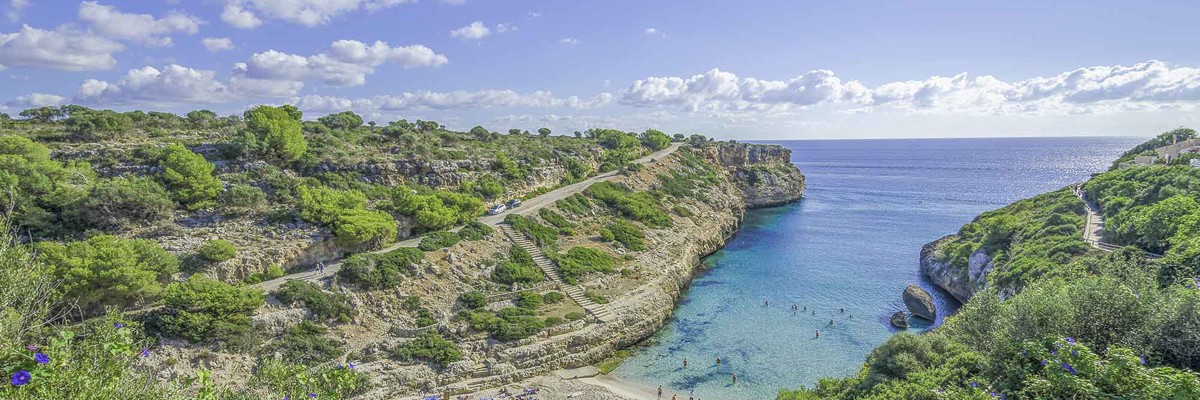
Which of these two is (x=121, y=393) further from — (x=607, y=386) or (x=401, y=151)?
(x=401, y=151)

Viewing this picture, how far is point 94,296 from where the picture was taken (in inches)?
968

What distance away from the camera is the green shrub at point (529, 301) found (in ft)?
111

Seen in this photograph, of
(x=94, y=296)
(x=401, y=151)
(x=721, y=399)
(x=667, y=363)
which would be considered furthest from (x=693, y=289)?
(x=94, y=296)

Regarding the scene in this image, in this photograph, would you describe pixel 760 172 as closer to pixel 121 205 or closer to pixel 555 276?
pixel 555 276

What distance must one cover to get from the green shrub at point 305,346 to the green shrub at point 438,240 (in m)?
10.00

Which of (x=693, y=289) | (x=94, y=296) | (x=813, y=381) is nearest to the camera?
(x=94, y=296)

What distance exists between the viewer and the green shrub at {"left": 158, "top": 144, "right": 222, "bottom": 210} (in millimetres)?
34688

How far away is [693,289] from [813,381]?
57.3 feet

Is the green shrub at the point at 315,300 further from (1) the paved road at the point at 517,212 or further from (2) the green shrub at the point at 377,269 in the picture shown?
(2) the green shrub at the point at 377,269

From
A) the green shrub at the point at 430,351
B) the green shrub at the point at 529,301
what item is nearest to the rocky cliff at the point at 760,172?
the green shrub at the point at 529,301

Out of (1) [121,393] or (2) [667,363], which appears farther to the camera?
(2) [667,363]

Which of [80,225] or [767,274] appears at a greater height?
[80,225]

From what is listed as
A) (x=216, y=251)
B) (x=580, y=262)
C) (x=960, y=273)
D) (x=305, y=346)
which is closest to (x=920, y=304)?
(x=960, y=273)

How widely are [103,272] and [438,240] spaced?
17889 mm
